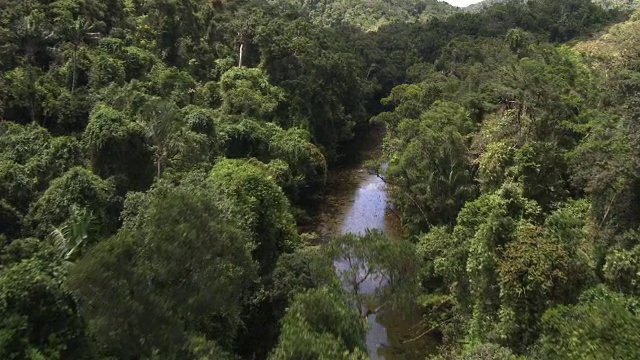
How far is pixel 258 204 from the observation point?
2253 centimetres

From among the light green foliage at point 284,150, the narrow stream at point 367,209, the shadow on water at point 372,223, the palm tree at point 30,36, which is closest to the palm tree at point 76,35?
the palm tree at point 30,36

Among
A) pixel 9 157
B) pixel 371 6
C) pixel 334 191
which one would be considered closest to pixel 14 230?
pixel 9 157

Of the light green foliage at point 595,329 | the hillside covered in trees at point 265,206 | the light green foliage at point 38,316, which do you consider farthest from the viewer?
the hillside covered in trees at point 265,206

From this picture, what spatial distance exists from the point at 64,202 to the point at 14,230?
2.41 m

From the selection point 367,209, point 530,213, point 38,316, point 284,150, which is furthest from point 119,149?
point 367,209

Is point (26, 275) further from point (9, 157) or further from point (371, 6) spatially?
point (371, 6)

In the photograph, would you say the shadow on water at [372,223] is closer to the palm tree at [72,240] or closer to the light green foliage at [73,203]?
the palm tree at [72,240]

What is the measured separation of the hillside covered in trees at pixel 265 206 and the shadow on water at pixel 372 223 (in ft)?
3.50

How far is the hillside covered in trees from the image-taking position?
13.3 m

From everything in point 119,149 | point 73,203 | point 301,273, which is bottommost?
point 301,273

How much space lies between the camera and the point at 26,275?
1248 centimetres

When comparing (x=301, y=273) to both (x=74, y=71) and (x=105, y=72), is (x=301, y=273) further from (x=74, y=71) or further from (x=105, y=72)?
(x=74, y=71)

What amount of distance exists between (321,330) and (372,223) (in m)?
23.5

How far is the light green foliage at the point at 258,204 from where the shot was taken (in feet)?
71.9
